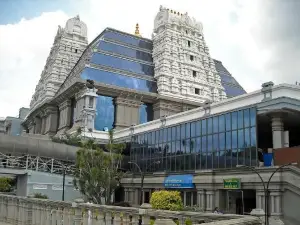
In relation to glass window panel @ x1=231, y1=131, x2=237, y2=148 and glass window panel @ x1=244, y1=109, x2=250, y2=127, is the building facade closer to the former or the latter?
glass window panel @ x1=231, y1=131, x2=237, y2=148

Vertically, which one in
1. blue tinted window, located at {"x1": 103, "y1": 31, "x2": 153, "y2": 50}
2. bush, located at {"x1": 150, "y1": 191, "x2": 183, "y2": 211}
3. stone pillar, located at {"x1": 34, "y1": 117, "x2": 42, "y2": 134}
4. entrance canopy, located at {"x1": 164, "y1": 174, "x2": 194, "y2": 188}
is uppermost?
blue tinted window, located at {"x1": 103, "y1": 31, "x2": 153, "y2": 50}

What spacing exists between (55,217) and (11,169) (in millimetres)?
26823

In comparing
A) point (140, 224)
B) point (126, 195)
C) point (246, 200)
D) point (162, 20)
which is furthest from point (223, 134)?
point (162, 20)

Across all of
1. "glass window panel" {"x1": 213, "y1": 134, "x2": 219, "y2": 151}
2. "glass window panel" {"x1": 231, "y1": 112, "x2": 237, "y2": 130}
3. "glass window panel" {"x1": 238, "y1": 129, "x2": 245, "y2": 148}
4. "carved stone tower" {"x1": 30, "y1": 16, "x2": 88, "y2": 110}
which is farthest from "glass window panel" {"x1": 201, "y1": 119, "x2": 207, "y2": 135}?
"carved stone tower" {"x1": 30, "y1": 16, "x2": 88, "y2": 110}

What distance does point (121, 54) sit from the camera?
77.6 metres

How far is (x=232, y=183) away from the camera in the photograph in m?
35.9

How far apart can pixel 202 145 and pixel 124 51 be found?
→ 41089mm

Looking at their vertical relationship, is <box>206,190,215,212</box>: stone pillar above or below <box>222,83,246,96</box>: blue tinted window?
below

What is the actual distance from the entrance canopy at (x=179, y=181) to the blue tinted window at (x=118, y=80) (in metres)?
30.8

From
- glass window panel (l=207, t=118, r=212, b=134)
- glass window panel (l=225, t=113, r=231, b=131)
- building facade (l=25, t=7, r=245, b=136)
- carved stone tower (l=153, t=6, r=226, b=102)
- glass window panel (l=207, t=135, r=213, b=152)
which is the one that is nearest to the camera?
glass window panel (l=225, t=113, r=231, b=131)

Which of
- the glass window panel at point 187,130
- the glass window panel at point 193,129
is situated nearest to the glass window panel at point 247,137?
the glass window panel at point 193,129

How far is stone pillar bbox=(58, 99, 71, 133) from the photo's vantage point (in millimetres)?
75312

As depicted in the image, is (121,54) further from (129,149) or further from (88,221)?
(88,221)

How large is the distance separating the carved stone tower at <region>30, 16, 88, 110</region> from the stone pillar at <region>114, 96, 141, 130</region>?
67.0ft
